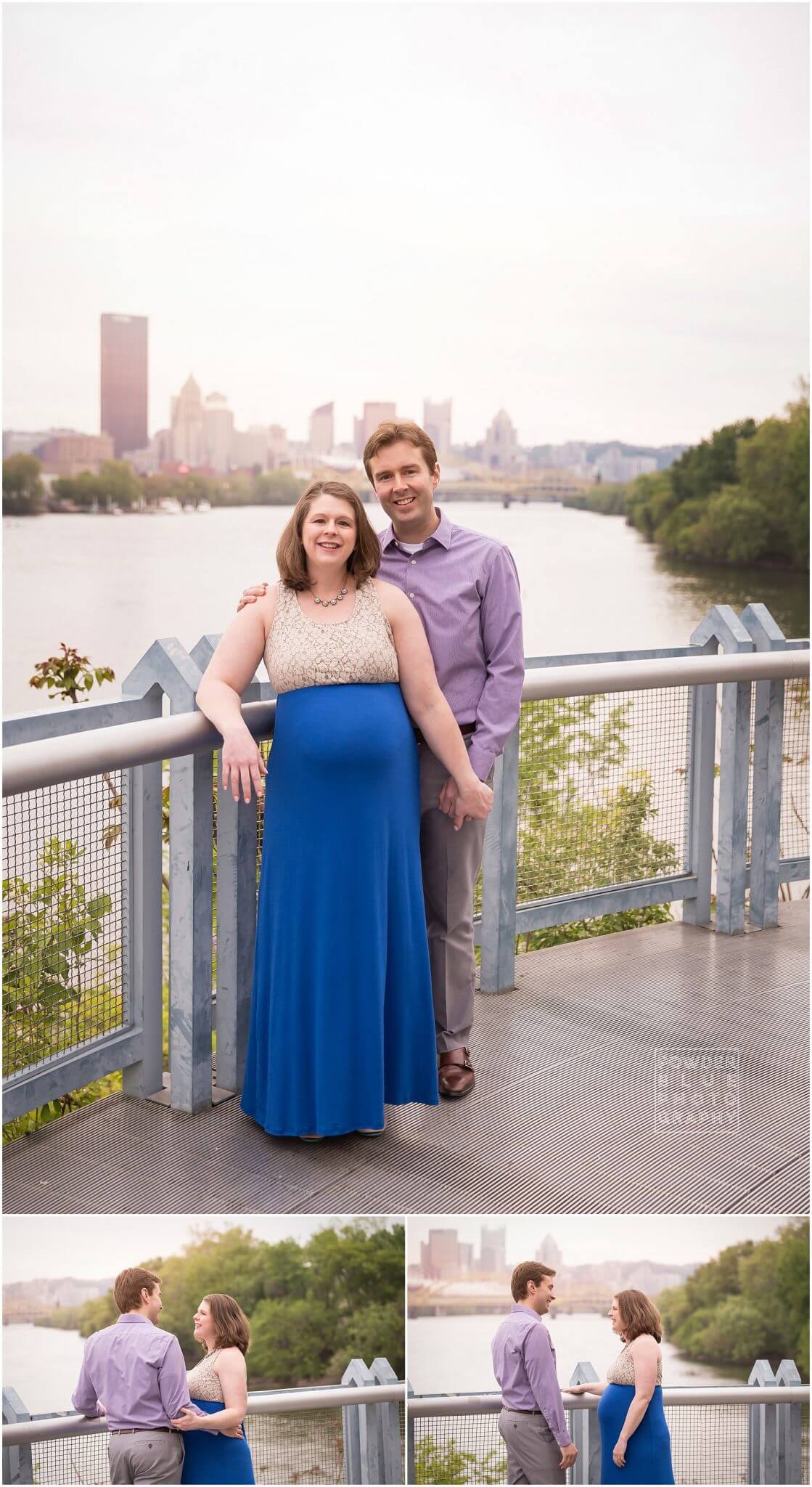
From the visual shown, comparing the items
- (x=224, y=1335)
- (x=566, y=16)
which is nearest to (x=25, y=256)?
(x=566, y=16)

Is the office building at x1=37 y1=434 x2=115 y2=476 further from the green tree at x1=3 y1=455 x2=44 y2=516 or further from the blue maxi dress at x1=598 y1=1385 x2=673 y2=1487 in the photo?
the blue maxi dress at x1=598 y1=1385 x2=673 y2=1487

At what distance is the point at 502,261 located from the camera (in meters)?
19.1

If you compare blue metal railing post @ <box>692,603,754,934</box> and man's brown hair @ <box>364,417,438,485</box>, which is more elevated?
man's brown hair @ <box>364,417,438,485</box>

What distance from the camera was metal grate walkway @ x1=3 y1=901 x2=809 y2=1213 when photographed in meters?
2.34

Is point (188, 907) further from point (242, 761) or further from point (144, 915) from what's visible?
point (242, 761)

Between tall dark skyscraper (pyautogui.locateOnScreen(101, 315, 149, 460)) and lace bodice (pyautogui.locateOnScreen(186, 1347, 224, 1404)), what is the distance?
48.7 feet

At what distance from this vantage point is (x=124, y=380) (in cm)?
1714

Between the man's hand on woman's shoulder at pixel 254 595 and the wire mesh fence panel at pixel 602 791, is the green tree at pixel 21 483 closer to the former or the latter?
the wire mesh fence panel at pixel 602 791

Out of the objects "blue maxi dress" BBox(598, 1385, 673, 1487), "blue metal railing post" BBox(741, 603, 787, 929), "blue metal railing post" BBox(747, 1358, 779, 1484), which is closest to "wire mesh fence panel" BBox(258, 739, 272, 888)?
"blue maxi dress" BBox(598, 1385, 673, 1487)

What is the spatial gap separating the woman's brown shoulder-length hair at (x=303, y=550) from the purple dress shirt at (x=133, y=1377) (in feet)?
4.18

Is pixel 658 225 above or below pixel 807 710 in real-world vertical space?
above

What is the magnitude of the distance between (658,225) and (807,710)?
17058 mm

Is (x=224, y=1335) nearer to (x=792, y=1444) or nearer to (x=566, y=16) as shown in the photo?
(x=792, y=1444)

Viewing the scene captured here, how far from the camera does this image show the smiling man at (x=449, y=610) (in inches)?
99.7
